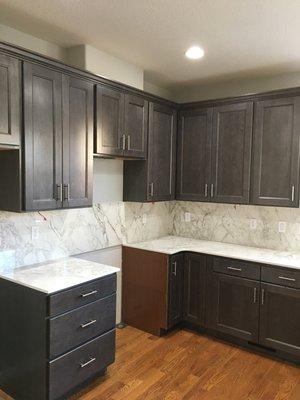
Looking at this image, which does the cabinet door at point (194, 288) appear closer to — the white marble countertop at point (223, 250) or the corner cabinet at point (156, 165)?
the white marble countertop at point (223, 250)

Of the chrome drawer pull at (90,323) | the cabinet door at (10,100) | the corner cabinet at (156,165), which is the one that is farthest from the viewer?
the corner cabinet at (156,165)

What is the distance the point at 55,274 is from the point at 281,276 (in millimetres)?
1922

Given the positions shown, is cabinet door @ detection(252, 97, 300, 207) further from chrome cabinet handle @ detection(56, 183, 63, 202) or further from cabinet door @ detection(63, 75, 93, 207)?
chrome cabinet handle @ detection(56, 183, 63, 202)

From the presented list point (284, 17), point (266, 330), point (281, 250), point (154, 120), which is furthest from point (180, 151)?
point (266, 330)

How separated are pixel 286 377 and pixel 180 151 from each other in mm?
2421

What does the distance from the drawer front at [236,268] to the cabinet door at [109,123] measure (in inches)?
56.1

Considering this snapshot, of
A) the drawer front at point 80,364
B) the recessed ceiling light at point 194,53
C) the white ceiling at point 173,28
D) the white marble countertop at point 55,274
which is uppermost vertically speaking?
the white ceiling at point 173,28

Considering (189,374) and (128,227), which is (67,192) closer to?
(128,227)

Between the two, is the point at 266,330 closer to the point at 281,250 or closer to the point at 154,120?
the point at 281,250

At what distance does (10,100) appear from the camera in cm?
224

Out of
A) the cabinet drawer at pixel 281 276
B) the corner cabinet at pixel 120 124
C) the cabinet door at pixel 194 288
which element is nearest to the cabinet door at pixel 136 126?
the corner cabinet at pixel 120 124

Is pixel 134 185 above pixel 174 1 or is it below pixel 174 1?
below

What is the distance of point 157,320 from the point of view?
3449 mm

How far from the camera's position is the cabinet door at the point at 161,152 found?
3.53 meters
